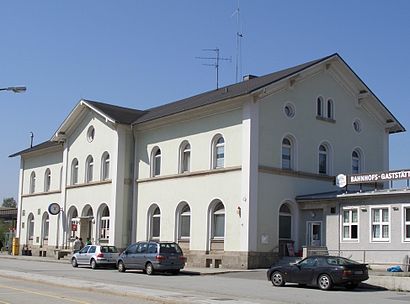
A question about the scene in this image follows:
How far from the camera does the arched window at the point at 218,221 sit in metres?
36.7

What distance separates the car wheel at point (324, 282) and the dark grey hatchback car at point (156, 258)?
30.0 ft

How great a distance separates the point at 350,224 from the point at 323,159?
22.2 ft

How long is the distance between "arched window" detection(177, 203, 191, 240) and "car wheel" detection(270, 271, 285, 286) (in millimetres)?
14191


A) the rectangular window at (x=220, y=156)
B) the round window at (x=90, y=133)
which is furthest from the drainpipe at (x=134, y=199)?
the rectangular window at (x=220, y=156)

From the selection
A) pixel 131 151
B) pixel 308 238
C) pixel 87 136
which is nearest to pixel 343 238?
pixel 308 238

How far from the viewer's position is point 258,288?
23875 mm

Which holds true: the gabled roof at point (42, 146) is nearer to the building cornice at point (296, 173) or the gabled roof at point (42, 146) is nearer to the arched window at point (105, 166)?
the arched window at point (105, 166)

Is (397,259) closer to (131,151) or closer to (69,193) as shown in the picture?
(131,151)

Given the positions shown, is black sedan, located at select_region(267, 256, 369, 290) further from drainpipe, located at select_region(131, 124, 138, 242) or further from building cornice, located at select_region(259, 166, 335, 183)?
drainpipe, located at select_region(131, 124, 138, 242)

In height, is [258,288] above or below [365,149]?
below

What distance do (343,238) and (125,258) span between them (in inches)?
451

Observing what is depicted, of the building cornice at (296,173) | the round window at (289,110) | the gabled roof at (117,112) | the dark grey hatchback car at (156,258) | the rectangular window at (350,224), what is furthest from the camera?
the gabled roof at (117,112)

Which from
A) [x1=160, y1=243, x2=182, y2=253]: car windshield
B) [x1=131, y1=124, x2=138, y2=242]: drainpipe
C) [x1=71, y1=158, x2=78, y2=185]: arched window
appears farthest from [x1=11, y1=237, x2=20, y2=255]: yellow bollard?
[x1=160, y1=243, x2=182, y2=253]: car windshield

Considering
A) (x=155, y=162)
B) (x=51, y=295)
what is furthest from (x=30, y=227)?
(x=51, y=295)
